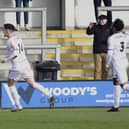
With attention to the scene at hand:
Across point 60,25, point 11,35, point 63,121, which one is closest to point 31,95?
point 11,35

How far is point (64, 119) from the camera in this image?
14.6 metres

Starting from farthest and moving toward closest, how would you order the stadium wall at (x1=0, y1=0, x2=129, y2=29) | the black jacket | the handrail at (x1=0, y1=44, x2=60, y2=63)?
the stadium wall at (x1=0, y1=0, x2=129, y2=29)
the handrail at (x1=0, y1=44, x2=60, y2=63)
the black jacket

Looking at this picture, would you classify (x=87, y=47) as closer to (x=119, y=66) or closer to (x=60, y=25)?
(x=60, y=25)

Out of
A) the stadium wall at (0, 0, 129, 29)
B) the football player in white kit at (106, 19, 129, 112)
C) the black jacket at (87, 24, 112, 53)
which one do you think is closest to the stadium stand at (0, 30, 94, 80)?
the stadium wall at (0, 0, 129, 29)

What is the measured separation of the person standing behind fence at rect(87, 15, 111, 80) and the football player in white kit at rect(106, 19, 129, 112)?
2.24m

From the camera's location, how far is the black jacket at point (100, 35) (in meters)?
18.3

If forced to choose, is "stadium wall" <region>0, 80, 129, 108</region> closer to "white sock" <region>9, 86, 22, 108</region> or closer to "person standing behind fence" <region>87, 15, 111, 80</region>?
"white sock" <region>9, 86, 22, 108</region>

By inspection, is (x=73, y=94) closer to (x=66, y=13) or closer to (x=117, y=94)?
(x=117, y=94)

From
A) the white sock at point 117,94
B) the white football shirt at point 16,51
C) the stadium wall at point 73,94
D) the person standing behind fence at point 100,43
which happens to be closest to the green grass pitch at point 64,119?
the white sock at point 117,94

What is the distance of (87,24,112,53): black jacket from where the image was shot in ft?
60.0

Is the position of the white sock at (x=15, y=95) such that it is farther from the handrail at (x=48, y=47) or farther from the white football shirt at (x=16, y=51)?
the handrail at (x=48, y=47)

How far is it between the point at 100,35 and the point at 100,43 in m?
0.18

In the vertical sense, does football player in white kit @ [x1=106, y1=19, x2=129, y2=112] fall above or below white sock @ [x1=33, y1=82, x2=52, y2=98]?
above

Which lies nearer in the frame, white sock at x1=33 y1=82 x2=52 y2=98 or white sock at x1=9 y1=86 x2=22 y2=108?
white sock at x1=9 y1=86 x2=22 y2=108
